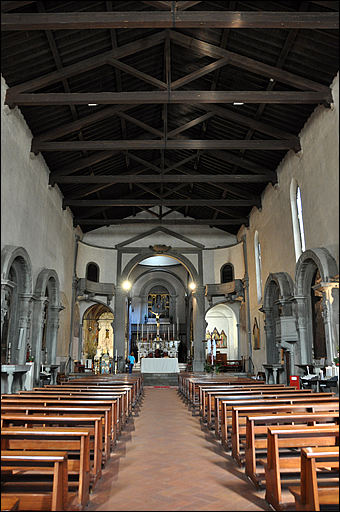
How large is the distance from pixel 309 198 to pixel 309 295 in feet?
9.34

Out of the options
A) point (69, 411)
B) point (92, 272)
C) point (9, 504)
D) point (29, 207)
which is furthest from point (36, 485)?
point (92, 272)

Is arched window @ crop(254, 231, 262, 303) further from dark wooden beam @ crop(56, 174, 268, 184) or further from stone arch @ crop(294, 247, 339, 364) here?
stone arch @ crop(294, 247, 339, 364)

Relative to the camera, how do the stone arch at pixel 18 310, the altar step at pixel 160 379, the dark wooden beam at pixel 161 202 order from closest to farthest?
the stone arch at pixel 18 310 → the dark wooden beam at pixel 161 202 → the altar step at pixel 160 379

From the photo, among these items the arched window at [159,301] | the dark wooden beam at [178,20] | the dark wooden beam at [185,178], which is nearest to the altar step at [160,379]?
the dark wooden beam at [185,178]

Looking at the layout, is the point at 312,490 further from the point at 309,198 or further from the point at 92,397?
the point at 309,198

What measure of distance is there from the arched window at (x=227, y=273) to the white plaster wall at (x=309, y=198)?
200 inches

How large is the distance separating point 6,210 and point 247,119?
7498 mm

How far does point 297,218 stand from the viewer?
43.3ft

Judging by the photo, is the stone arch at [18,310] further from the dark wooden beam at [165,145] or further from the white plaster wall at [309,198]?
the white plaster wall at [309,198]

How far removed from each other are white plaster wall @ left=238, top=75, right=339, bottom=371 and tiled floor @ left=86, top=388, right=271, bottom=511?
564cm

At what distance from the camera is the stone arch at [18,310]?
11.1 metres

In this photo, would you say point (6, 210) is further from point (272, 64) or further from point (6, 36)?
point (272, 64)

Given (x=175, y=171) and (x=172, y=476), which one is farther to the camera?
(x=175, y=171)

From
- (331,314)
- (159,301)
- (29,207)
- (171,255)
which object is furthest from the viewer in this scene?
(159,301)
